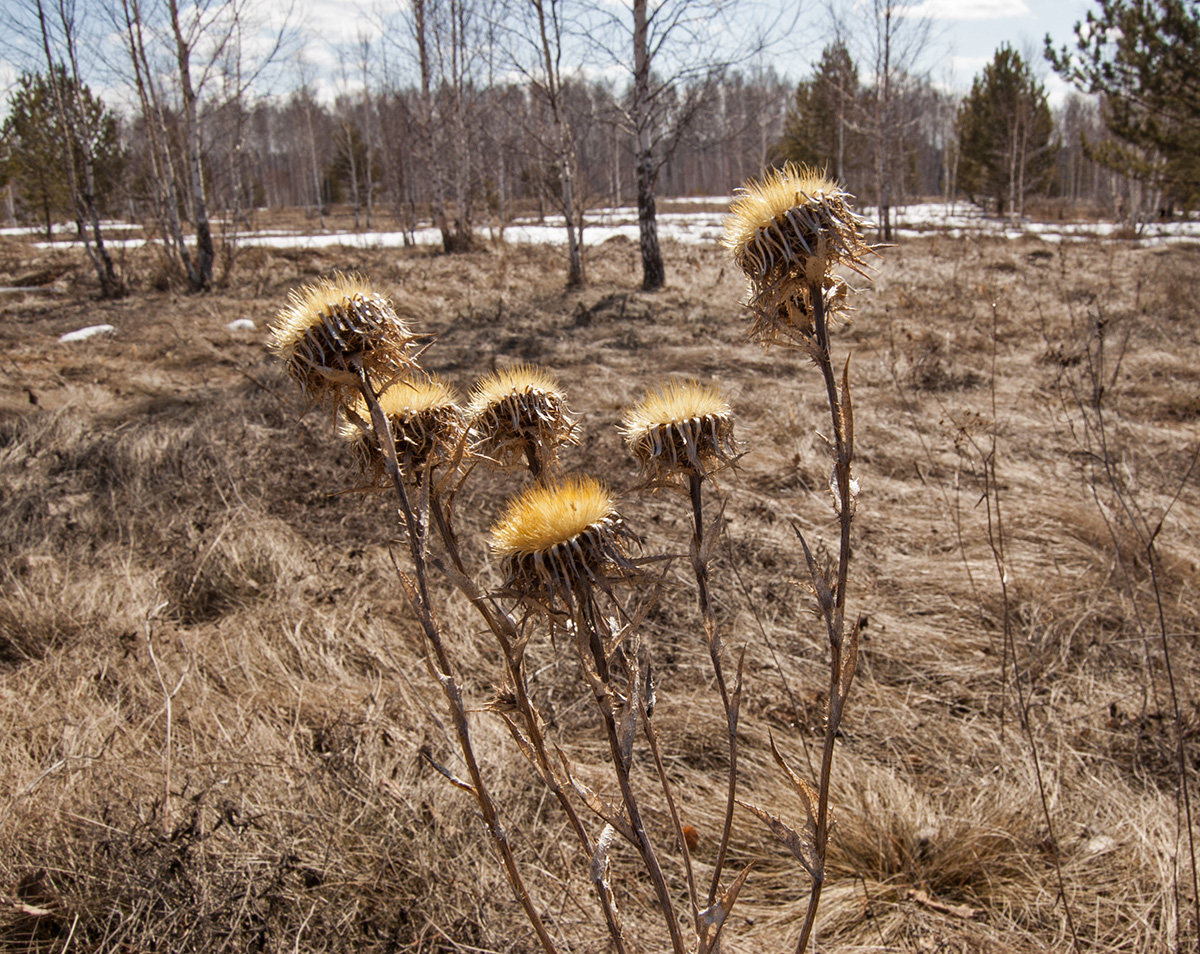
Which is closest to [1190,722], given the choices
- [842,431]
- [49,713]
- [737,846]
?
[737,846]

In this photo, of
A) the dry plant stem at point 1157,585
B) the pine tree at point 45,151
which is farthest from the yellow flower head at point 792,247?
the pine tree at point 45,151

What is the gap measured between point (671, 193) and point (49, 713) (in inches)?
2425

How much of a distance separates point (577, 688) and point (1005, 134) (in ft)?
115

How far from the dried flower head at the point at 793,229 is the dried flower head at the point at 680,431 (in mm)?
234

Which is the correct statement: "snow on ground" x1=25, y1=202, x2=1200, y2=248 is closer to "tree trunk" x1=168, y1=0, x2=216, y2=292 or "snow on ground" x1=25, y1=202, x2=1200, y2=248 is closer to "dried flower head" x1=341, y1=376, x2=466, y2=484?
"tree trunk" x1=168, y1=0, x2=216, y2=292

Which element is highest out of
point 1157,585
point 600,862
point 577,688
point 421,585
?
point 421,585

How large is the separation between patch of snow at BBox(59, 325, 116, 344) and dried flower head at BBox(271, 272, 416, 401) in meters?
9.36

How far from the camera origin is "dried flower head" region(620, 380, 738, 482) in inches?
44.3

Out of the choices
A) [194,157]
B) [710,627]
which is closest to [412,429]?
[710,627]

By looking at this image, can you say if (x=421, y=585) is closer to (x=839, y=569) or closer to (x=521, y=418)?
(x=521, y=418)

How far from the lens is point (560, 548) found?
0.89 metres

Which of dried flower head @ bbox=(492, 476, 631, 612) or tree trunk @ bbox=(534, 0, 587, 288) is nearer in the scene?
dried flower head @ bbox=(492, 476, 631, 612)

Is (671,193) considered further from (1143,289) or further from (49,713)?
(49,713)

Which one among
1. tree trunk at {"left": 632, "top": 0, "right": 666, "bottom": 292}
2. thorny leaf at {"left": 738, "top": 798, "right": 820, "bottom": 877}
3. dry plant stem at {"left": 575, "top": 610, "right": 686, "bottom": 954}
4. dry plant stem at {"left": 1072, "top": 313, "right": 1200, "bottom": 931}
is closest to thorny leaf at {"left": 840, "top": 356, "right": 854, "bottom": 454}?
dry plant stem at {"left": 575, "top": 610, "right": 686, "bottom": 954}
